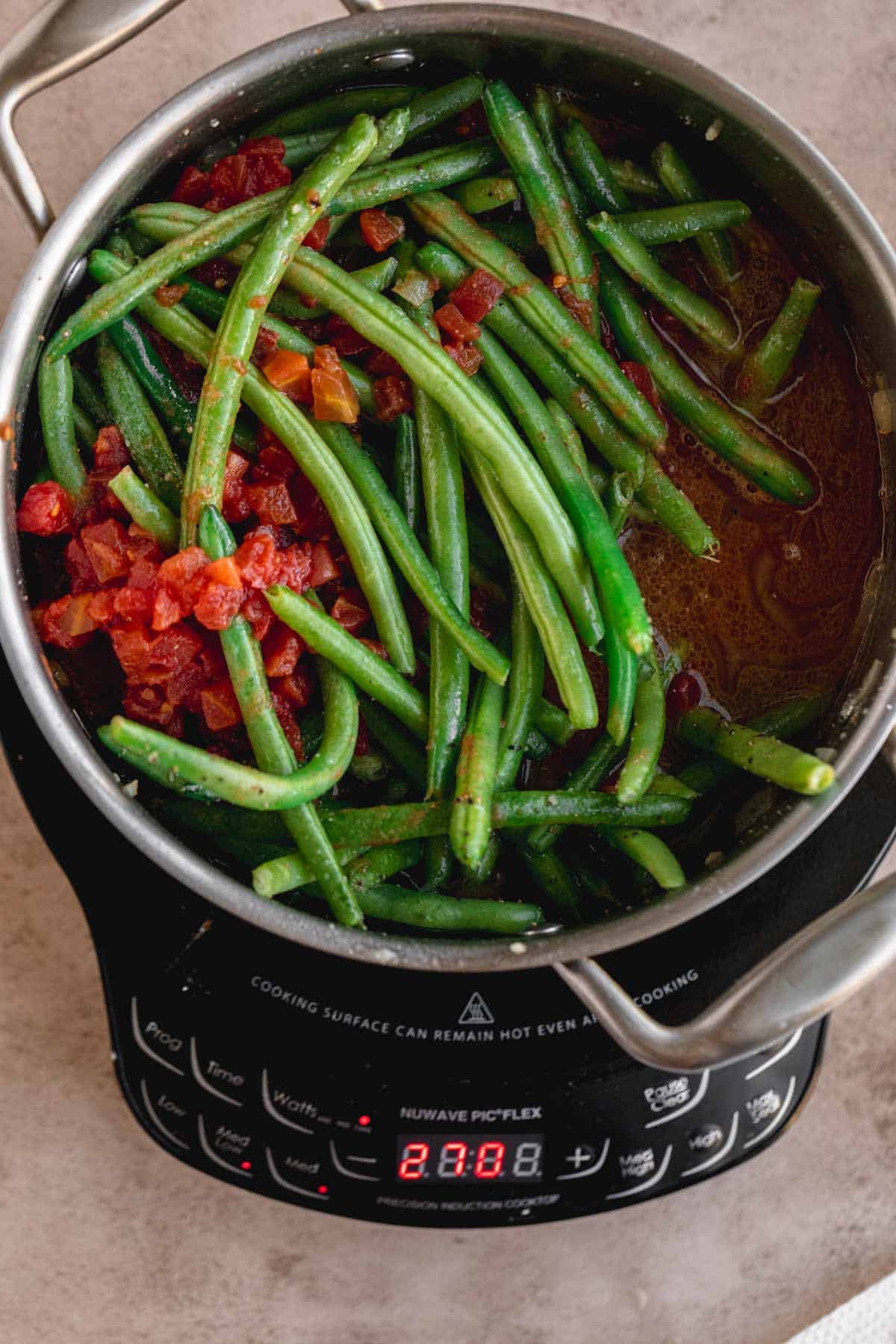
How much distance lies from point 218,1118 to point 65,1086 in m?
0.40

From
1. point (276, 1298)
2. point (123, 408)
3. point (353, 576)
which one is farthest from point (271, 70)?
point (276, 1298)

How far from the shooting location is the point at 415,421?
181cm

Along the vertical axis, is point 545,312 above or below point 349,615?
above

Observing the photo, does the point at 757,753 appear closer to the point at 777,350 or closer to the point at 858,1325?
the point at 777,350

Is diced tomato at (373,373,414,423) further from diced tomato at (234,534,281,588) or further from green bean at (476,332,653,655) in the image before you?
diced tomato at (234,534,281,588)

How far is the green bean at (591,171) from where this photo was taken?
185cm

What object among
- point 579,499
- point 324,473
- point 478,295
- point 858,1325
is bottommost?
point 858,1325

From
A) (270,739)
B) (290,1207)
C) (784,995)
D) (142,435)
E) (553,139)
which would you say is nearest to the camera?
(784,995)

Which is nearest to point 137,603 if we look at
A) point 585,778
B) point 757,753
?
point 585,778

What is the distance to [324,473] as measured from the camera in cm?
174

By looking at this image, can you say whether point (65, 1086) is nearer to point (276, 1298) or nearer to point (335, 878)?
point (276, 1298)

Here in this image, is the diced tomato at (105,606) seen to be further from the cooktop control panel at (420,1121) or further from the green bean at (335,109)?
the green bean at (335,109)

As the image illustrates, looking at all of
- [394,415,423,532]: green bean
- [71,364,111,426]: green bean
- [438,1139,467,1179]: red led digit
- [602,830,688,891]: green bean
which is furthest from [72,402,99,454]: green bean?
[438,1139,467,1179]: red led digit

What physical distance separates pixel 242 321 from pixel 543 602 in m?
0.63
